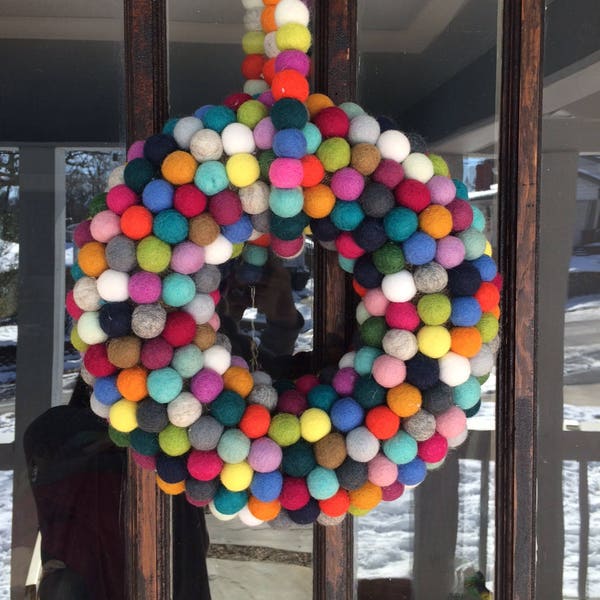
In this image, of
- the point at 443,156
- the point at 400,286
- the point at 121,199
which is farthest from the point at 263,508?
the point at 443,156

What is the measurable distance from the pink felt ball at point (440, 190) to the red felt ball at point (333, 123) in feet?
0.45

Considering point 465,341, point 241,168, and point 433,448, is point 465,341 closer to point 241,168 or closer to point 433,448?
point 433,448

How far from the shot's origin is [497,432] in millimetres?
1205

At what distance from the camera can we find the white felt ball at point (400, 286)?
2.97ft

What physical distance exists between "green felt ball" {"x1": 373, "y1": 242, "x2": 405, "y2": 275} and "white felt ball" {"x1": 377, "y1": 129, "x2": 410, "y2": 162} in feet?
0.39

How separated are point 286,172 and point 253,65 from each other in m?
0.28

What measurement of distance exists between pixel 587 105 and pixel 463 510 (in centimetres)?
76

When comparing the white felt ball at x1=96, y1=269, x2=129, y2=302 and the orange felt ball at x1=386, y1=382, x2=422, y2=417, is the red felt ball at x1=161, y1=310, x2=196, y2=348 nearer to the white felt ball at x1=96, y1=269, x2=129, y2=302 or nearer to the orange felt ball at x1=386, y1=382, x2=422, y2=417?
the white felt ball at x1=96, y1=269, x2=129, y2=302

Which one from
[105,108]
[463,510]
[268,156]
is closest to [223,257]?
[268,156]

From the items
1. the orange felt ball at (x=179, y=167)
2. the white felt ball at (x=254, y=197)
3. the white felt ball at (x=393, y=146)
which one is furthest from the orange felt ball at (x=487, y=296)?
the orange felt ball at (x=179, y=167)

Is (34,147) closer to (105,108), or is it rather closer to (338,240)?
(105,108)

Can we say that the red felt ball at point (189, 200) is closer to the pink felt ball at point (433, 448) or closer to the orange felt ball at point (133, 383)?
the orange felt ball at point (133, 383)

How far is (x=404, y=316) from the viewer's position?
921mm

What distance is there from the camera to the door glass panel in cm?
116
